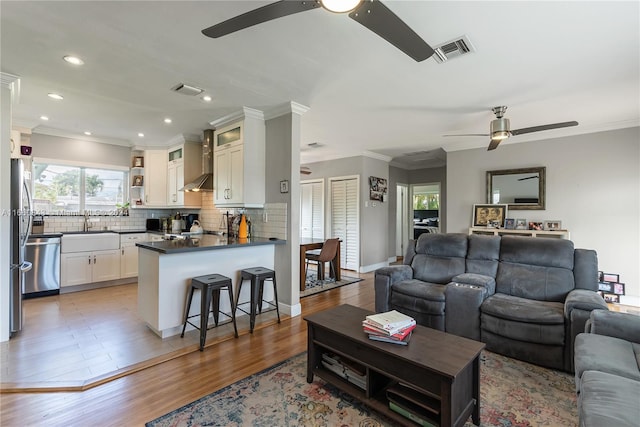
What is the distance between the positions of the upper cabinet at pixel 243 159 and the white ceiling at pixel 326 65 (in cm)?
22

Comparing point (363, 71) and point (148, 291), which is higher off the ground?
point (363, 71)

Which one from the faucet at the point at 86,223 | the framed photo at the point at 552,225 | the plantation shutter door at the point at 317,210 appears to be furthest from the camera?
the plantation shutter door at the point at 317,210

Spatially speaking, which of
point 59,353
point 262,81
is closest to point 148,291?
point 59,353

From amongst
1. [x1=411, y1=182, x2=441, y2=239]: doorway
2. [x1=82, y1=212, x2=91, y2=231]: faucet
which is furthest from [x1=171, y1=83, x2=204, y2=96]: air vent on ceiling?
A: [x1=411, y1=182, x2=441, y2=239]: doorway

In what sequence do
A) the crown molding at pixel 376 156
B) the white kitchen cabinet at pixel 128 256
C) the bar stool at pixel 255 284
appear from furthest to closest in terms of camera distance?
the crown molding at pixel 376 156, the white kitchen cabinet at pixel 128 256, the bar stool at pixel 255 284

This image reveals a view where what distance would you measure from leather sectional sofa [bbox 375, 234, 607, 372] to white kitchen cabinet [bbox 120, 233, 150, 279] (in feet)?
13.9

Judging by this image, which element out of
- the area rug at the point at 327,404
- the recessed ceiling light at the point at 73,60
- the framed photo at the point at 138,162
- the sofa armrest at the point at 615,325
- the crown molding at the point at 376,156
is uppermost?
the recessed ceiling light at the point at 73,60

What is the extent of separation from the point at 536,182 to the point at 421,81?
3.29 m

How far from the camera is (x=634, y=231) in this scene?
13.8ft

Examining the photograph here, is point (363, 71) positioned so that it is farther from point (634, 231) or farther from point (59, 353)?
point (634, 231)

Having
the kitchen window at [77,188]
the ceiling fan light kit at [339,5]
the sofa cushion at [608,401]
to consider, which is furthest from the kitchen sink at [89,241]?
the sofa cushion at [608,401]

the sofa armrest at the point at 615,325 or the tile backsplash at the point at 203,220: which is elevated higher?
the tile backsplash at the point at 203,220

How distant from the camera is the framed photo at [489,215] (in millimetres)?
5209

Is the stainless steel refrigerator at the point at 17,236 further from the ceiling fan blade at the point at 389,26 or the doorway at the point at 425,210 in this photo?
the doorway at the point at 425,210
